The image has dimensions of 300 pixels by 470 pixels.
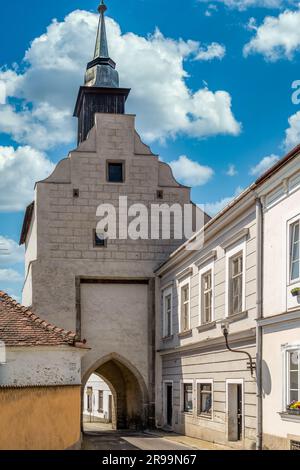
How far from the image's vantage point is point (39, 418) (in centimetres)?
1772

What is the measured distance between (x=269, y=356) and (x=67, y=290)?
1425 cm

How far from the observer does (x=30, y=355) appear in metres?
18.9

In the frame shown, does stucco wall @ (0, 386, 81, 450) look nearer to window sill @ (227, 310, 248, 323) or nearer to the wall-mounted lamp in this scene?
the wall-mounted lamp

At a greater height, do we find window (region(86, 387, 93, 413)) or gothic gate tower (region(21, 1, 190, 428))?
gothic gate tower (region(21, 1, 190, 428))

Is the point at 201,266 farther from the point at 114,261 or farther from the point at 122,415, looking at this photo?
the point at 122,415

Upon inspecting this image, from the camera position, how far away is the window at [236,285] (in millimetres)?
20875

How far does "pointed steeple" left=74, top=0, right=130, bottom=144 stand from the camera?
38500mm

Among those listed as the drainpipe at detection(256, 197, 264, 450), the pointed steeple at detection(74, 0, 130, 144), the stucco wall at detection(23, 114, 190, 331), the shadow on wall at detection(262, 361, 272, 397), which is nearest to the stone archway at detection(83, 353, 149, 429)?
the stucco wall at detection(23, 114, 190, 331)

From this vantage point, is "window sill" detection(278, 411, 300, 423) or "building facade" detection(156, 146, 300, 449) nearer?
"window sill" detection(278, 411, 300, 423)

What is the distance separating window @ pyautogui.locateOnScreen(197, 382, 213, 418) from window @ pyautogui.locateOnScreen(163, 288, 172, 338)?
192 inches

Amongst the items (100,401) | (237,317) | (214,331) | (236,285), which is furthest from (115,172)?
(100,401)

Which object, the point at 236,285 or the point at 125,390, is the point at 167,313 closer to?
the point at 125,390

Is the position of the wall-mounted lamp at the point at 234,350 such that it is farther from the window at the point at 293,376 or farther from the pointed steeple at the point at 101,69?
the pointed steeple at the point at 101,69
